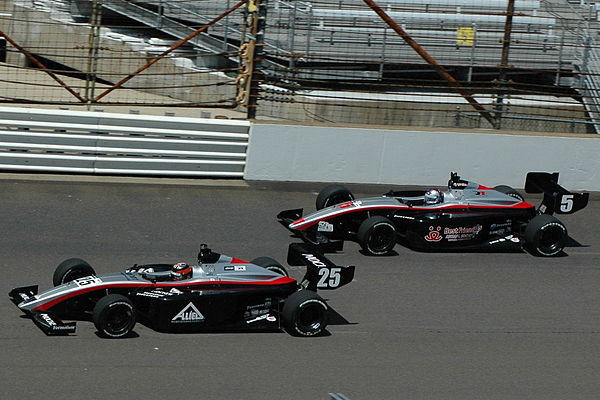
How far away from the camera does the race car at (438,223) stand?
35.8 feet

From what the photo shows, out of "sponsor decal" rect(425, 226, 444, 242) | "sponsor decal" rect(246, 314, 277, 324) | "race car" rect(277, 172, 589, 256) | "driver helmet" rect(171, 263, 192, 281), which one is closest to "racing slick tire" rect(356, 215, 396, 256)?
"race car" rect(277, 172, 589, 256)

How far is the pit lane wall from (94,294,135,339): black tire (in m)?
6.18

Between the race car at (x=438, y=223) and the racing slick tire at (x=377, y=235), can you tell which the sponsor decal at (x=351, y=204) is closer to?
the race car at (x=438, y=223)

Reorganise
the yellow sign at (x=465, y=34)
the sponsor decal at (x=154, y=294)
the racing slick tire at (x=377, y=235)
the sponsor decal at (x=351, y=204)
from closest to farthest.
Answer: the sponsor decal at (x=154, y=294) < the racing slick tire at (x=377, y=235) < the sponsor decal at (x=351, y=204) < the yellow sign at (x=465, y=34)

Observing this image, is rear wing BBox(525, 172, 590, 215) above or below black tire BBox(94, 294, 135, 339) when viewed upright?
above

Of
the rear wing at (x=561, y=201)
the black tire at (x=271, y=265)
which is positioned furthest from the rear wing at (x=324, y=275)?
the rear wing at (x=561, y=201)

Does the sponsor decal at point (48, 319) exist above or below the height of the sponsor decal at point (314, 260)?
below

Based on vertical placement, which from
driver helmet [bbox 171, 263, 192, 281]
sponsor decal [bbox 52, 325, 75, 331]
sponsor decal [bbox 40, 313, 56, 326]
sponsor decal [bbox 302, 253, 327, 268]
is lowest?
sponsor decal [bbox 52, 325, 75, 331]

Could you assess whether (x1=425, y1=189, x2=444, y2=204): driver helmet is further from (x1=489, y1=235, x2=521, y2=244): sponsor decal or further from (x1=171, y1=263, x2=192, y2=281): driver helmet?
(x1=171, y1=263, x2=192, y2=281): driver helmet

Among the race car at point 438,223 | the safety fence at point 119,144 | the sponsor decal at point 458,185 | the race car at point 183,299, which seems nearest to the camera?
the race car at point 183,299

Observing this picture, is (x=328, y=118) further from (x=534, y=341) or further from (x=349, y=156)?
(x=534, y=341)

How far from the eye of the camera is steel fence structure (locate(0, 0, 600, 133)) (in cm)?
1445

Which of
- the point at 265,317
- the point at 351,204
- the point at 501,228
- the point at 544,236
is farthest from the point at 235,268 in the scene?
the point at 544,236

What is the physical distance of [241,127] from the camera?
1371 cm
